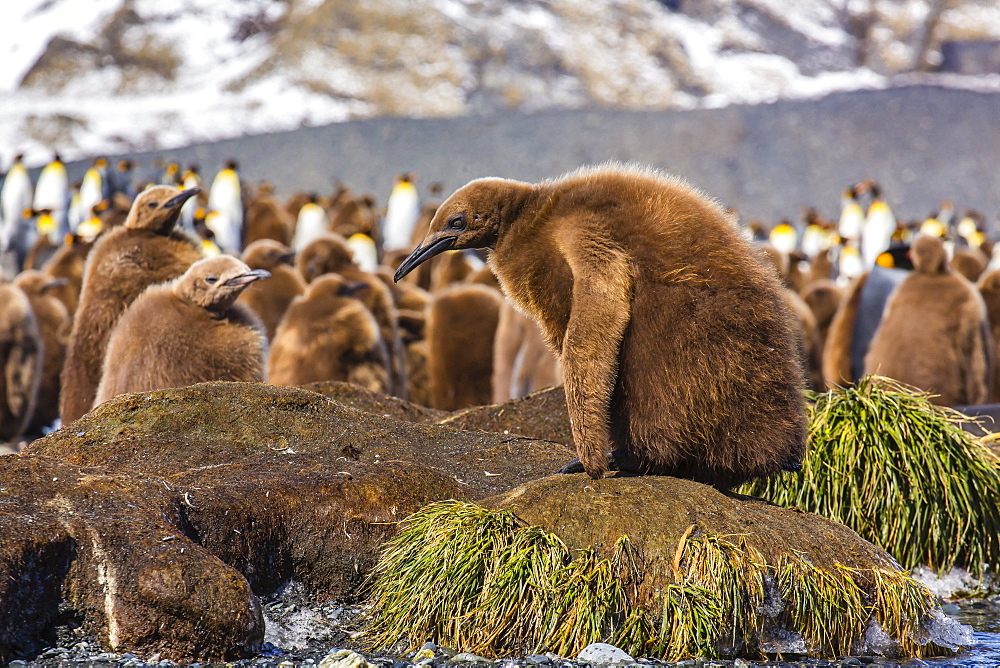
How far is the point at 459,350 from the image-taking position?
1033 centimetres

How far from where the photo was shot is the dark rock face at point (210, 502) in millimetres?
3203

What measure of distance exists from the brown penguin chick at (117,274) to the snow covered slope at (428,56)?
166ft

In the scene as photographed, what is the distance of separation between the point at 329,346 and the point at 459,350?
234 centimetres

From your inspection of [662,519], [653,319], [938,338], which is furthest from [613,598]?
[938,338]

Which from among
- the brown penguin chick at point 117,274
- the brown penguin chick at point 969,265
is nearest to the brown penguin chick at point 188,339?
the brown penguin chick at point 117,274

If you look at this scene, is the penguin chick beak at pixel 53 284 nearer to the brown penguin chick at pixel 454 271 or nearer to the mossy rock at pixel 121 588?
the brown penguin chick at pixel 454 271

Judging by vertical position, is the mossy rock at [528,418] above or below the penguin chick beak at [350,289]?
below

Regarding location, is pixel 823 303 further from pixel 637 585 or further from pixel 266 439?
pixel 637 585

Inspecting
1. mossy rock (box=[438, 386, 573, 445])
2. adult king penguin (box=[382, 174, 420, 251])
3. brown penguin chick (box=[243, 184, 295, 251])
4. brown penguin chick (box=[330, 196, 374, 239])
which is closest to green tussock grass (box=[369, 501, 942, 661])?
mossy rock (box=[438, 386, 573, 445])


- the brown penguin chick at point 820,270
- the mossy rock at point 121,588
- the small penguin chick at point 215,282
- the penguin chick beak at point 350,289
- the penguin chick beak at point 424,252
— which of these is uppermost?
the penguin chick beak at point 424,252

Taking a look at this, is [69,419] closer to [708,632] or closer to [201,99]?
[708,632]

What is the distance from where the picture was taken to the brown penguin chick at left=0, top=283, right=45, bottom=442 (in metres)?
10.0

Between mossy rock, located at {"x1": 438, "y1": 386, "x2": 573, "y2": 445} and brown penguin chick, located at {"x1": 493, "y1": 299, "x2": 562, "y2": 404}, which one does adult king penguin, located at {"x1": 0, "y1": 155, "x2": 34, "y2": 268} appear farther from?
mossy rock, located at {"x1": 438, "y1": 386, "x2": 573, "y2": 445}

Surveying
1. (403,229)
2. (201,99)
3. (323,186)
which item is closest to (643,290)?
(403,229)
